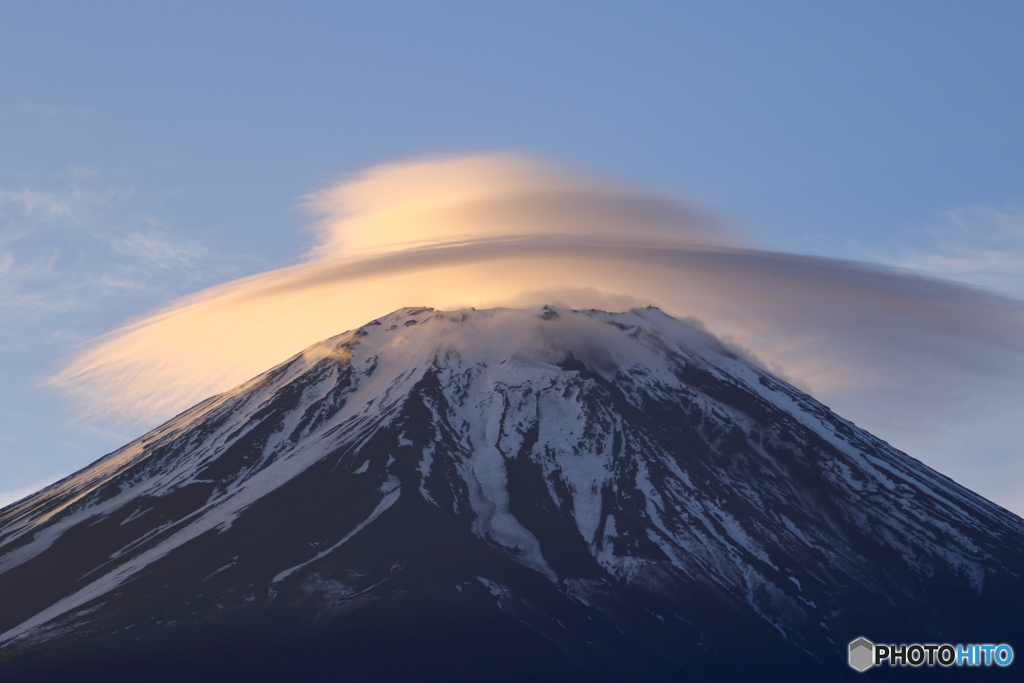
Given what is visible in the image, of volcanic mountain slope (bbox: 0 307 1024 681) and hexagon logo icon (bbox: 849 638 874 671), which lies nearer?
volcanic mountain slope (bbox: 0 307 1024 681)

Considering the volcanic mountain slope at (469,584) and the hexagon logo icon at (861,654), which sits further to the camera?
the hexagon logo icon at (861,654)

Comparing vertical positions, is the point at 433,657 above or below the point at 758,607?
below

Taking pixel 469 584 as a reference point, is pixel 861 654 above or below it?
below

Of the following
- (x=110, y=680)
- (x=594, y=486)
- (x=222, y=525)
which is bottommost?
(x=110, y=680)

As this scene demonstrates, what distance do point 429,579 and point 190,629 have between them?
1223 inches

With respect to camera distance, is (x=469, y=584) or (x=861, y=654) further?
(x=861, y=654)

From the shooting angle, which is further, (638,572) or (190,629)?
(638,572)

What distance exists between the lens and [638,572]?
178 meters

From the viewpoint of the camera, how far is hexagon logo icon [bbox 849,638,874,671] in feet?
546

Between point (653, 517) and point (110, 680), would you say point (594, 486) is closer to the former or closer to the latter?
point (653, 517)

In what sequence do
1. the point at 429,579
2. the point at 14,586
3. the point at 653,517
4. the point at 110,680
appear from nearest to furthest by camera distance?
the point at 110,680 < the point at 429,579 < the point at 14,586 < the point at 653,517

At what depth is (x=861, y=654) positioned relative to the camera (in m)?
168

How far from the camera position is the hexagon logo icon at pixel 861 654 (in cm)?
16638

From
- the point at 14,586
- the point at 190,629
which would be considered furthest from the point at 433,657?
the point at 14,586
